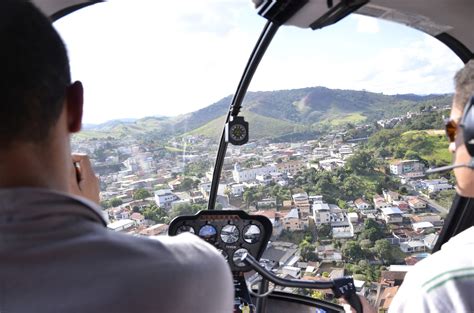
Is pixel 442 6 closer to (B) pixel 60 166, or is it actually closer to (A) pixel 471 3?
(A) pixel 471 3

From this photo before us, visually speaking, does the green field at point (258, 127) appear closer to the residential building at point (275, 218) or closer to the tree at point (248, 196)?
the tree at point (248, 196)

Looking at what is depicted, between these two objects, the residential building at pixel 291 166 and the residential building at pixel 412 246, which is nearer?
the residential building at pixel 412 246

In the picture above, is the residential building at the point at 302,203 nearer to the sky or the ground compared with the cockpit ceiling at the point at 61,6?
nearer to the ground

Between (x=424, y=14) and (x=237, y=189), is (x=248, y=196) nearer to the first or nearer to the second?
(x=237, y=189)

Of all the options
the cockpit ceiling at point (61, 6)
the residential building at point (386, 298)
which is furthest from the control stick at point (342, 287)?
the cockpit ceiling at point (61, 6)

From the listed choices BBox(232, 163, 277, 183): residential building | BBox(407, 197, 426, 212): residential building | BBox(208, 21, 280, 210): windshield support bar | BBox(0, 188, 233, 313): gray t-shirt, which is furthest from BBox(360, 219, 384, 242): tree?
BBox(0, 188, 233, 313): gray t-shirt

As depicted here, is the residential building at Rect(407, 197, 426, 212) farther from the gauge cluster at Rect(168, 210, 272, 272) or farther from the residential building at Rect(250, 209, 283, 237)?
the gauge cluster at Rect(168, 210, 272, 272)
